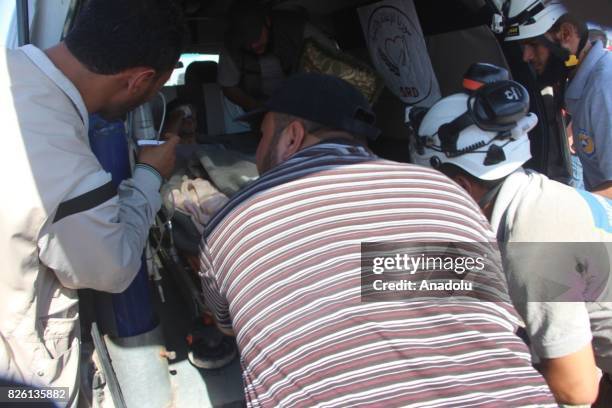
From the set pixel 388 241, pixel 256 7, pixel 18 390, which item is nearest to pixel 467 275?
pixel 388 241

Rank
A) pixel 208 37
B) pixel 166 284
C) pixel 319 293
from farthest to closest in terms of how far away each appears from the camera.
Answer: pixel 208 37
pixel 166 284
pixel 319 293

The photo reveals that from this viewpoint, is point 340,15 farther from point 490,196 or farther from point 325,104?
point 325,104

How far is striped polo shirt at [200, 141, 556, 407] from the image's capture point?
1.00 metres

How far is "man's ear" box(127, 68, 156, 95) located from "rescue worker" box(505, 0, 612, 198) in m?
1.95

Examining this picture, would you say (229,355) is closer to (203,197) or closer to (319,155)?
(203,197)

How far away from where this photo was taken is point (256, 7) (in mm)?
3350

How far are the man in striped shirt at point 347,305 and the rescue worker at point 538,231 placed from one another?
320 mm

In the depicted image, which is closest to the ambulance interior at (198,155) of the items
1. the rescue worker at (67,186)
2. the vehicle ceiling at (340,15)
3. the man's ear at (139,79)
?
the vehicle ceiling at (340,15)

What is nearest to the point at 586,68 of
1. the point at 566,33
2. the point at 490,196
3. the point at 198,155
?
the point at 566,33

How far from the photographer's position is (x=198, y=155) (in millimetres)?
2480

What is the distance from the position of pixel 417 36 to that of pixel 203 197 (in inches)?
65.7

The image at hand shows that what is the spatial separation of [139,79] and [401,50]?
2148 millimetres

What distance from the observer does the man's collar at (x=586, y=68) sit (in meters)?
2.48

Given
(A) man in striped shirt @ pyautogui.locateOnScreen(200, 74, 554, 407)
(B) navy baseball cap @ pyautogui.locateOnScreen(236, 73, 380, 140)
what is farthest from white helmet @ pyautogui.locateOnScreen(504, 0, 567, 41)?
(A) man in striped shirt @ pyautogui.locateOnScreen(200, 74, 554, 407)
